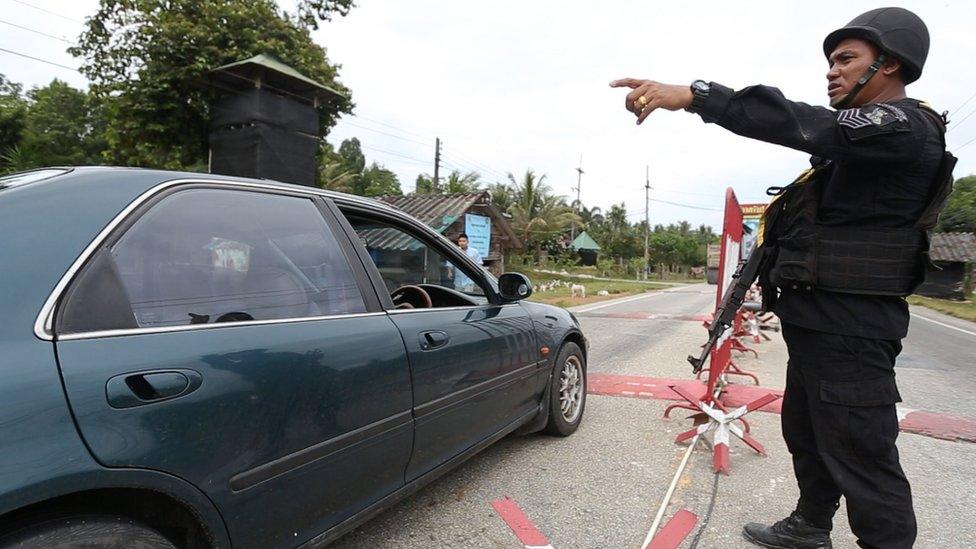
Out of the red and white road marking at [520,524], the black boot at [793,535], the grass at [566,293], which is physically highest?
the black boot at [793,535]

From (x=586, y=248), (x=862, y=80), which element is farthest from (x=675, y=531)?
(x=586, y=248)

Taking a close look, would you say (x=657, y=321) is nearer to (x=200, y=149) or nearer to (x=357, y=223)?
(x=357, y=223)

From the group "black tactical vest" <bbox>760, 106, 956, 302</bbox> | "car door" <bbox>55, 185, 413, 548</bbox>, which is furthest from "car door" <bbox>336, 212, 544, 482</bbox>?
"black tactical vest" <bbox>760, 106, 956, 302</bbox>

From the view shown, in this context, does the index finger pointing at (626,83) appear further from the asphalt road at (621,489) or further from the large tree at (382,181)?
the large tree at (382,181)

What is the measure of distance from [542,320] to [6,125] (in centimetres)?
1835

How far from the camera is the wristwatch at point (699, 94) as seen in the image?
5.57ft

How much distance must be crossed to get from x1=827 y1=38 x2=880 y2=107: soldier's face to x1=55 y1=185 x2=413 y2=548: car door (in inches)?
75.9

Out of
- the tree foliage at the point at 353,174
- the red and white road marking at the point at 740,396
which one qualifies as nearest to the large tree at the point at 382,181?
the tree foliage at the point at 353,174

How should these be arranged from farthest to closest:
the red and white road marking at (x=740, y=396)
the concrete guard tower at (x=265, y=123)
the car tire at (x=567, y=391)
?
the concrete guard tower at (x=265, y=123)
the red and white road marking at (x=740, y=396)
the car tire at (x=567, y=391)

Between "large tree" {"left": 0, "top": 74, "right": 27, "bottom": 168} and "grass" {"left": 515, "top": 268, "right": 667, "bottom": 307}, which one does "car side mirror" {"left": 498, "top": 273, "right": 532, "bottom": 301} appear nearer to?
"grass" {"left": 515, "top": 268, "right": 667, "bottom": 307}

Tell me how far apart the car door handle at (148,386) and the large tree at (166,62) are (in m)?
10.8

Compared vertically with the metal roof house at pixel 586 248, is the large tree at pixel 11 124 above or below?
above

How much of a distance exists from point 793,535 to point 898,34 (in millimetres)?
2070

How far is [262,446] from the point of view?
1564mm
